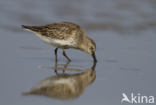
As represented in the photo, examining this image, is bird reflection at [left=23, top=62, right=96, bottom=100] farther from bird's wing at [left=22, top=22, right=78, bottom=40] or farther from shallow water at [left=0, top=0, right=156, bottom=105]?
bird's wing at [left=22, top=22, right=78, bottom=40]

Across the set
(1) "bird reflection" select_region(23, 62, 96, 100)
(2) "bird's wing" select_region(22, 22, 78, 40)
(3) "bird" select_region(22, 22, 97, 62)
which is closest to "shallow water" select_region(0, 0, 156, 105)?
(1) "bird reflection" select_region(23, 62, 96, 100)

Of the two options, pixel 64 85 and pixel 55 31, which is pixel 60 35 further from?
pixel 64 85

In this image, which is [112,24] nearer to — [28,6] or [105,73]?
[28,6]

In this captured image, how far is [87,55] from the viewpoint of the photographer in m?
9.34

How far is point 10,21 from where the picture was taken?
11.7 m

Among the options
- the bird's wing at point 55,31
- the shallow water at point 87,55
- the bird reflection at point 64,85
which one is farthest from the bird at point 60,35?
the bird reflection at point 64,85

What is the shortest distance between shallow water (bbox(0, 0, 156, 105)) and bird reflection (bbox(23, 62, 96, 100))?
0.11m

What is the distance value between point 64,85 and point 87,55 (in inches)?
125

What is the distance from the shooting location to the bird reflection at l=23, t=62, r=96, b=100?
18.8 ft

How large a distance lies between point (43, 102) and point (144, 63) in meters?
3.47

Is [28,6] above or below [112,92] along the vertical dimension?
above

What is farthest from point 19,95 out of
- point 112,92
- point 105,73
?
point 105,73

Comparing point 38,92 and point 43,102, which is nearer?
point 43,102

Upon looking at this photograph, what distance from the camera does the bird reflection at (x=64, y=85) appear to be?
573 cm
